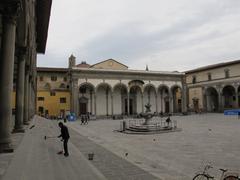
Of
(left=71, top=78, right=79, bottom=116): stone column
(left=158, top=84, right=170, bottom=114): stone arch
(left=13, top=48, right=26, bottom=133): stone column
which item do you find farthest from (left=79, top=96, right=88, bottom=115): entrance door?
(left=13, top=48, right=26, bottom=133): stone column

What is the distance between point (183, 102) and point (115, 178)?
140 ft

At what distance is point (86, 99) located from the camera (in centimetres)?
4069

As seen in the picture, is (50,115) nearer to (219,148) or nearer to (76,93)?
(76,93)

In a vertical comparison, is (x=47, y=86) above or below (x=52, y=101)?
above

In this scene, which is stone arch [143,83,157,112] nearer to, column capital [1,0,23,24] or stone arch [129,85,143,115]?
stone arch [129,85,143,115]

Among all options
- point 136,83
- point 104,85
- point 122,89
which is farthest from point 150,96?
point 104,85

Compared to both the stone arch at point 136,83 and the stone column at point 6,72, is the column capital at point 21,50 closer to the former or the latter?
the stone column at point 6,72

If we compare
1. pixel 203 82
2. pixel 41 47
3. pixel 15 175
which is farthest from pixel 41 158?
pixel 203 82

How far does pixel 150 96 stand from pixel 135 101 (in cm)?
334

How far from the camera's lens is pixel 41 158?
697 centimetres

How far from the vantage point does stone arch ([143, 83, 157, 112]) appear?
147 feet

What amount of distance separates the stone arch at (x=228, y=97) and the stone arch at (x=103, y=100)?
22.9m

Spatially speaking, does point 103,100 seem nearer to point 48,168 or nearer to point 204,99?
point 204,99

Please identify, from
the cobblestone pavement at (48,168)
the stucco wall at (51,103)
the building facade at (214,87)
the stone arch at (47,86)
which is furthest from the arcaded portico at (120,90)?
the cobblestone pavement at (48,168)
